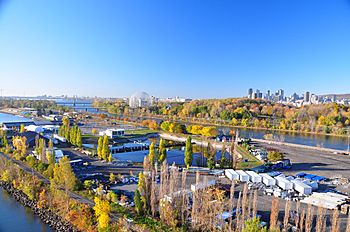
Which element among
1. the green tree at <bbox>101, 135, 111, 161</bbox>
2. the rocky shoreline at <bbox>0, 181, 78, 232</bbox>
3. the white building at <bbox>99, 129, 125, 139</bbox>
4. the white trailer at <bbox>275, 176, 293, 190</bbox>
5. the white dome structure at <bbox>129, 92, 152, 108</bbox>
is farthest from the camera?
the white dome structure at <bbox>129, 92, 152, 108</bbox>

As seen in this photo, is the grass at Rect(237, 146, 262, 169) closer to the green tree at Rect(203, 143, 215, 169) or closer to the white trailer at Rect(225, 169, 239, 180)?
the green tree at Rect(203, 143, 215, 169)

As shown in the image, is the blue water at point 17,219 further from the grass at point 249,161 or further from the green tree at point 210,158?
the grass at point 249,161

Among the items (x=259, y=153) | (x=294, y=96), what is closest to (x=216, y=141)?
(x=259, y=153)

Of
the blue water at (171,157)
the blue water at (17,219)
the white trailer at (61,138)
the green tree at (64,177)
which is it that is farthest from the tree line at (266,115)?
the blue water at (17,219)

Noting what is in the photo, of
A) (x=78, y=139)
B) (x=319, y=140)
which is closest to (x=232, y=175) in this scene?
(x=78, y=139)

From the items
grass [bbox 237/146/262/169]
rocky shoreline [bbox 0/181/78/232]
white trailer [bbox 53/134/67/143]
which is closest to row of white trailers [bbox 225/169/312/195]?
grass [bbox 237/146/262/169]

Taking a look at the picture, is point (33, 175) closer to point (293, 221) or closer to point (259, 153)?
point (293, 221)

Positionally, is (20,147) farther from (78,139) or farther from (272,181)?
(272,181)
